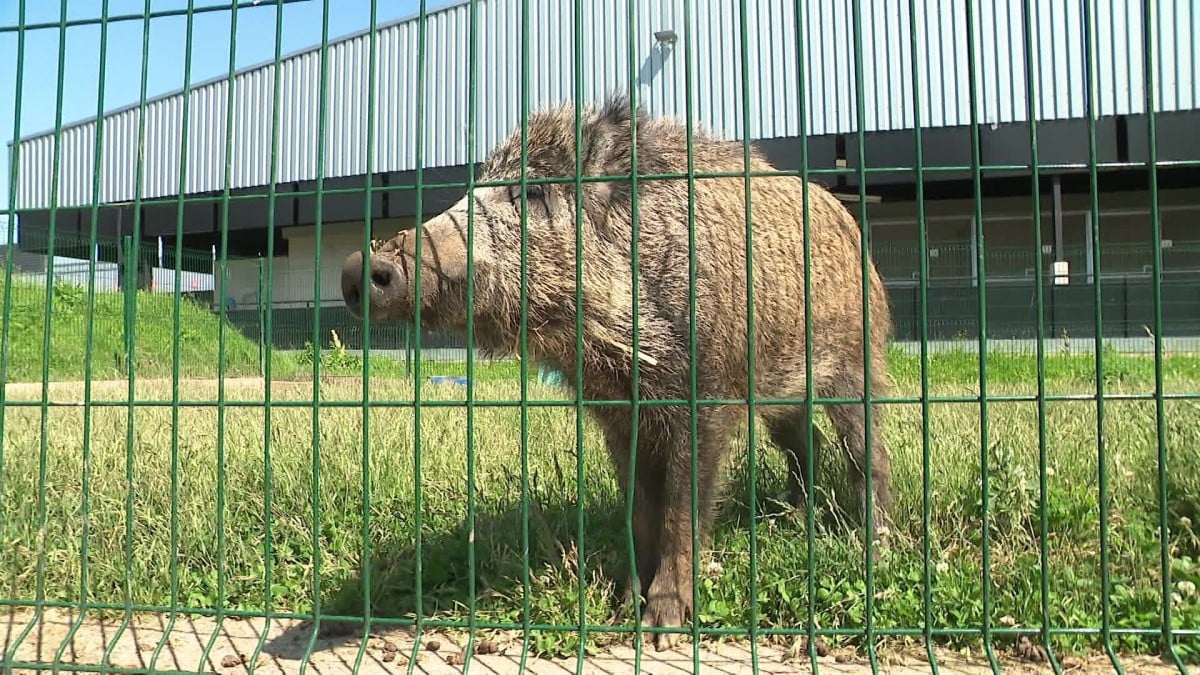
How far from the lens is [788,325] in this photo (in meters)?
4.04

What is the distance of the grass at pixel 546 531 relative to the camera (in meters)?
3.17

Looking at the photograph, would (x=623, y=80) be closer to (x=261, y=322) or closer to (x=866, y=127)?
(x=866, y=127)

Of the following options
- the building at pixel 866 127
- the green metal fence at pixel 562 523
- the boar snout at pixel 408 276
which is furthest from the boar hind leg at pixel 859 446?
the building at pixel 866 127

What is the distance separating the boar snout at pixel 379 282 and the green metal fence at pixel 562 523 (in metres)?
0.11

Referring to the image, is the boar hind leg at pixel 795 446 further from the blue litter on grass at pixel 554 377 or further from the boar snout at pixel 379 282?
the boar snout at pixel 379 282

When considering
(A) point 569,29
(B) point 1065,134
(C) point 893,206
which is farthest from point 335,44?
(B) point 1065,134

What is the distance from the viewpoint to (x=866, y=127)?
1341 centimetres

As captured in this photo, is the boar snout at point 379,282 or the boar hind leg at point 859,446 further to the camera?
the boar hind leg at point 859,446

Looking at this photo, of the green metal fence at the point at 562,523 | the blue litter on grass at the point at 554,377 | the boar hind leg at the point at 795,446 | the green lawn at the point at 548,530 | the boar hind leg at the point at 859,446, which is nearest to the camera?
the green metal fence at the point at 562,523

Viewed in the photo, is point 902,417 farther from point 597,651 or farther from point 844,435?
point 597,651

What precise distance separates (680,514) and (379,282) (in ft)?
4.88

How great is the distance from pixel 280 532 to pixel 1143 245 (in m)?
14.6

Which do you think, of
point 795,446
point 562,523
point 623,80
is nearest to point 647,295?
point 562,523

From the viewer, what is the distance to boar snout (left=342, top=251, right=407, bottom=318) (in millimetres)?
2994
